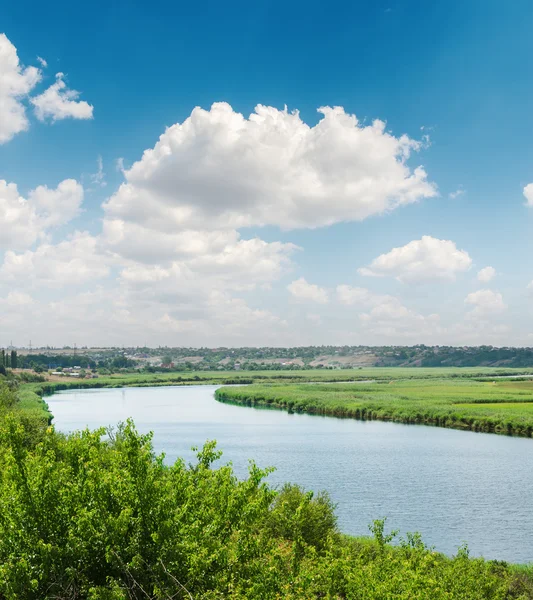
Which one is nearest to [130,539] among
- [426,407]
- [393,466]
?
[393,466]

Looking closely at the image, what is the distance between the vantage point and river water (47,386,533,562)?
30969 millimetres

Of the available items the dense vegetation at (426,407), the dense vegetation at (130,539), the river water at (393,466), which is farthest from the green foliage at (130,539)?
A: the dense vegetation at (426,407)

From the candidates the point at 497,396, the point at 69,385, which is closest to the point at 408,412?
the point at 497,396

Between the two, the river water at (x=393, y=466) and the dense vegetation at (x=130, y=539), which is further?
the river water at (x=393, y=466)

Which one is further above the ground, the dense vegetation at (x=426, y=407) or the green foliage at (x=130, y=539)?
the green foliage at (x=130, y=539)

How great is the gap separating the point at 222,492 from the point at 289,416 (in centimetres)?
7639

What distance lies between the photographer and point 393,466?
47.1 m

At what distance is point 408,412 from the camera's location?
262 ft

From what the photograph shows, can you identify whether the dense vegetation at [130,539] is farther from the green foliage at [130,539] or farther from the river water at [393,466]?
the river water at [393,466]

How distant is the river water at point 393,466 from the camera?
1219 inches

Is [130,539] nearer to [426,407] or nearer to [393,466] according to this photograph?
[393,466]

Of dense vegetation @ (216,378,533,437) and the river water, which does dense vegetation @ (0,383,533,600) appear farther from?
dense vegetation @ (216,378,533,437)

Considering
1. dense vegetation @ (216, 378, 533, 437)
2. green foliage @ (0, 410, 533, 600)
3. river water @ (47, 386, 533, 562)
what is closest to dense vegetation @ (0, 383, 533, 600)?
green foliage @ (0, 410, 533, 600)

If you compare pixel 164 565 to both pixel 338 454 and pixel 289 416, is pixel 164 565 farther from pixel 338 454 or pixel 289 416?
pixel 289 416
